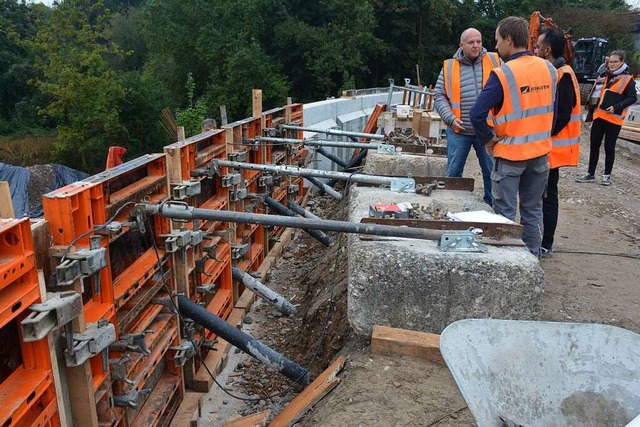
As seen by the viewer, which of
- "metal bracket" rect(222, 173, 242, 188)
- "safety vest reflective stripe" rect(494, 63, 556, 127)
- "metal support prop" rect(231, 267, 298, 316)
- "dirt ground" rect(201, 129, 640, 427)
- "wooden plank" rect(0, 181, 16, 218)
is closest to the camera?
"wooden plank" rect(0, 181, 16, 218)

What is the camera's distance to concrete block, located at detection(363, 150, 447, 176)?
5.70 metres

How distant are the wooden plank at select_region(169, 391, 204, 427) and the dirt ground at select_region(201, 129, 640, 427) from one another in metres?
0.33

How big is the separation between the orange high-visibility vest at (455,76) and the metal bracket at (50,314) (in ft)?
12.9

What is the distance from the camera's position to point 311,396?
10.5 ft

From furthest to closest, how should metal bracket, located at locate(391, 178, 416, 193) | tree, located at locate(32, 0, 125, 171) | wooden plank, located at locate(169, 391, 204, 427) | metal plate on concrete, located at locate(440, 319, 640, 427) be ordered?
tree, located at locate(32, 0, 125, 171), metal bracket, located at locate(391, 178, 416, 193), wooden plank, located at locate(169, 391, 204, 427), metal plate on concrete, located at locate(440, 319, 640, 427)

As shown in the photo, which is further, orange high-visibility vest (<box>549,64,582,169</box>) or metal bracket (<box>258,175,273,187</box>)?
metal bracket (<box>258,175,273,187</box>)

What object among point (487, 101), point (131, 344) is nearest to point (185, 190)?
point (131, 344)

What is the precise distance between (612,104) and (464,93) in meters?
4.16

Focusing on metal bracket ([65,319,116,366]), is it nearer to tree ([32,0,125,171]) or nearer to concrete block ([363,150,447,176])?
concrete block ([363,150,447,176])

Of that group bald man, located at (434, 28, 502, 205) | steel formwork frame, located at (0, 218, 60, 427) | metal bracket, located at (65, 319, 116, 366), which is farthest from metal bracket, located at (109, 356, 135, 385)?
bald man, located at (434, 28, 502, 205)

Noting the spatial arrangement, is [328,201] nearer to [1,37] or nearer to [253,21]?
[253,21]

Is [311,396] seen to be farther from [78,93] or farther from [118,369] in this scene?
[78,93]

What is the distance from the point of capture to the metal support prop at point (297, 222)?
3.05 m

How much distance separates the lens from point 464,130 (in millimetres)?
5074
